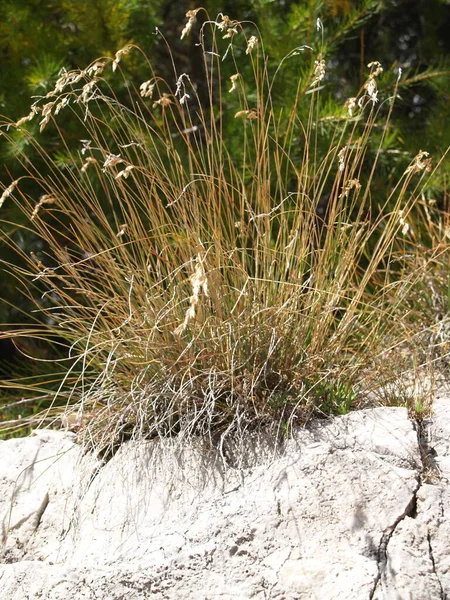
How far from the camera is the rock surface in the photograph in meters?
1.98

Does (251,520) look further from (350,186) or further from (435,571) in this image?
(350,186)

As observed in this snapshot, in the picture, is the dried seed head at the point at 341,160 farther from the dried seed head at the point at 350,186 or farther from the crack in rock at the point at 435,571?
the crack in rock at the point at 435,571

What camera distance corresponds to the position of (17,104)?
3699mm

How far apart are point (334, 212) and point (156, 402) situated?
828mm

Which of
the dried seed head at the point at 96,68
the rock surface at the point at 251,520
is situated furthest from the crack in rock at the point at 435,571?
the dried seed head at the point at 96,68

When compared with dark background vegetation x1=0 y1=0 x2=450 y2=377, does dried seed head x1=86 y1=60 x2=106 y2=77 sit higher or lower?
higher

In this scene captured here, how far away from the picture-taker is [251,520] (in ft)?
6.89

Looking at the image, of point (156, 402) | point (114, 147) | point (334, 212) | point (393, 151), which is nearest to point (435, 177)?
point (393, 151)

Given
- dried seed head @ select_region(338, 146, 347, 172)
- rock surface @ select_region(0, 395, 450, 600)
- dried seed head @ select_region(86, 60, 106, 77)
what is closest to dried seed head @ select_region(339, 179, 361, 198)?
dried seed head @ select_region(338, 146, 347, 172)

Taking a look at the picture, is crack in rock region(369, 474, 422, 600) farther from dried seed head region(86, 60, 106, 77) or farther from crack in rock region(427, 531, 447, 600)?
dried seed head region(86, 60, 106, 77)

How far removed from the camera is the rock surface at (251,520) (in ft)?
6.51

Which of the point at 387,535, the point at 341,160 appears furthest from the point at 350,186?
the point at 387,535

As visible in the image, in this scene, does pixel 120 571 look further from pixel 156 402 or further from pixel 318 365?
pixel 318 365

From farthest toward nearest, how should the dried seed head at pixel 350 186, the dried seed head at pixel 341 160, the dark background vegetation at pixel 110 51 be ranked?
1. the dark background vegetation at pixel 110 51
2. the dried seed head at pixel 350 186
3. the dried seed head at pixel 341 160
